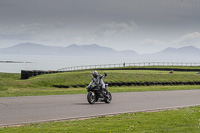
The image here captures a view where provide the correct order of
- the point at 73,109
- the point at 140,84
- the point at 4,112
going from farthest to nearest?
1. the point at 140,84
2. the point at 73,109
3. the point at 4,112

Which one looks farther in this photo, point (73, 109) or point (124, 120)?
point (73, 109)

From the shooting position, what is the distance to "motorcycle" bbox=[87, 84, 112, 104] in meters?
16.8

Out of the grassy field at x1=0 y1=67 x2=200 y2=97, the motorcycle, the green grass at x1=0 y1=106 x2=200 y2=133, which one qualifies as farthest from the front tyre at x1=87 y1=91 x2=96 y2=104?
the grassy field at x1=0 y1=67 x2=200 y2=97

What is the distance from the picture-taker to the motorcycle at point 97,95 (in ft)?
55.0

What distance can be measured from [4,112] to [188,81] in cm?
2825

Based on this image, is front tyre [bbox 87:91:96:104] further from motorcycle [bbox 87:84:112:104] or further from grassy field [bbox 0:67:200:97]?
grassy field [bbox 0:67:200:97]

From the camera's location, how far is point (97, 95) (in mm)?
17078

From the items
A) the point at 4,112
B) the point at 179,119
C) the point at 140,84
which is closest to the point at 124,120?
the point at 179,119

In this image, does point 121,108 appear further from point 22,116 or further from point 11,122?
point 11,122

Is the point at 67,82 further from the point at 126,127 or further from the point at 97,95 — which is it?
the point at 126,127

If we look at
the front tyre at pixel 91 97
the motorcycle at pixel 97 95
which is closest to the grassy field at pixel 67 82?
the motorcycle at pixel 97 95

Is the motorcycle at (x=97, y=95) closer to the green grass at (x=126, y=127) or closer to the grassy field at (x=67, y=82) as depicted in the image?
the green grass at (x=126, y=127)

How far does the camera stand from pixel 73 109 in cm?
1480

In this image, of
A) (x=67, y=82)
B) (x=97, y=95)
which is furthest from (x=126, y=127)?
(x=67, y=82)
